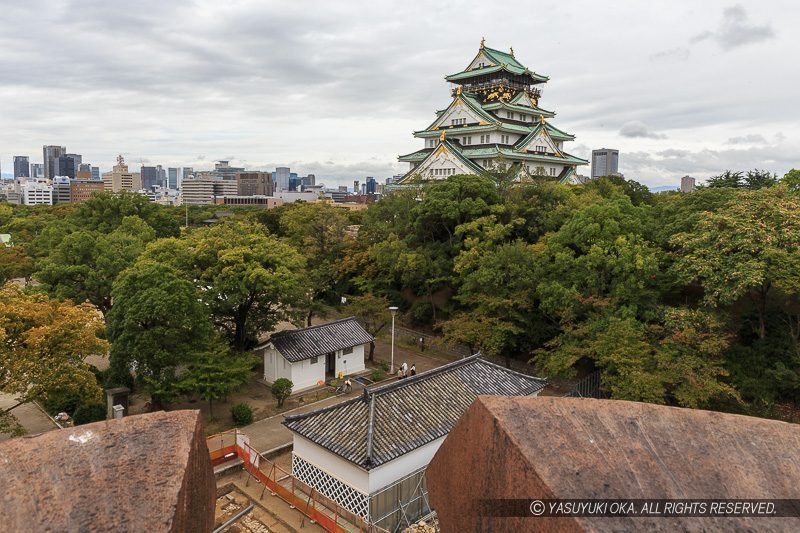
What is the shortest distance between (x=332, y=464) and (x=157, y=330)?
7562mm

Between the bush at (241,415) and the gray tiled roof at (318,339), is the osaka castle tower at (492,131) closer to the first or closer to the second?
the gray tiled roof at (318,339)

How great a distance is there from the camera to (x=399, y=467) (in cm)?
1345

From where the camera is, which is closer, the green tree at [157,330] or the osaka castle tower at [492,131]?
the green tree at [157,330]

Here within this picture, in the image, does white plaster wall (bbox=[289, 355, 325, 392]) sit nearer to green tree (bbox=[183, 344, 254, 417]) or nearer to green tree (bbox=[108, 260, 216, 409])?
green tree (bbox=[183, 344, 254, 417])

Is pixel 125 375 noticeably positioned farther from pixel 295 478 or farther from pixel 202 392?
pixel 295 478

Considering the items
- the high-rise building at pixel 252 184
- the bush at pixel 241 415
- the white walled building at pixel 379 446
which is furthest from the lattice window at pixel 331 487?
the high-rise building at pixel 252 184

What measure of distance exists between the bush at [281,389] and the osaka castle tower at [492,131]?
21009 millimetres

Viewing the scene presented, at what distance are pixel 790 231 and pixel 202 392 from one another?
68.2 ft

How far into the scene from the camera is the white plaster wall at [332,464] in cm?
1295

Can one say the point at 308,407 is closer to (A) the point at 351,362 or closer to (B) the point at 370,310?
(A) the point at 351,362

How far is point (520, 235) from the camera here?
2977 centimetres

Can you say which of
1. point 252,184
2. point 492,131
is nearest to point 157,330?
point 492,131

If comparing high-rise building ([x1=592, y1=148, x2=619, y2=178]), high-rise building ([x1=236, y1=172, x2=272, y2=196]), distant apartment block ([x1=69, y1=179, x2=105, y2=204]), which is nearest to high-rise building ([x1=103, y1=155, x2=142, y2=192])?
distant apartment block ([x1=69, y1=179, x2=105, y2=204])

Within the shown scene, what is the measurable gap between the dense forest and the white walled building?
16.3ft
